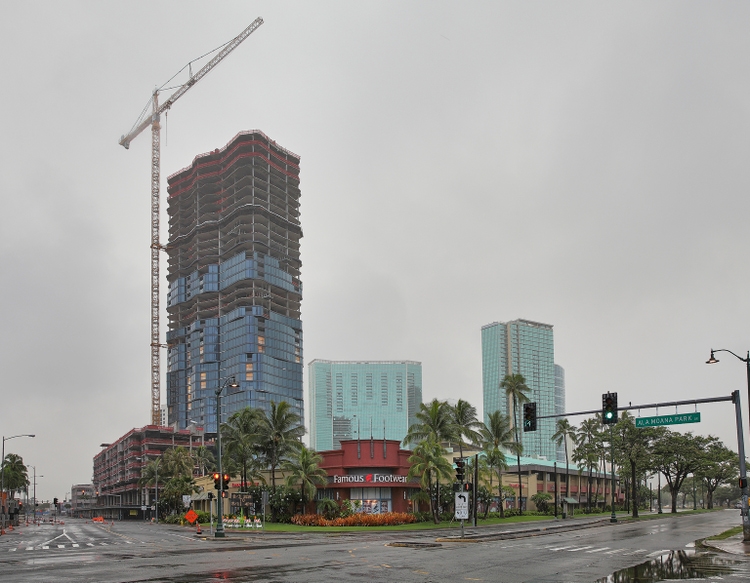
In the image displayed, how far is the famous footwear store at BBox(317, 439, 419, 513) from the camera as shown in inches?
3049

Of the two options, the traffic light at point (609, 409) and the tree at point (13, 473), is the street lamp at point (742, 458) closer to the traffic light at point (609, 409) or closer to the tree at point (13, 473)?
the traffic light at point (609, 409)

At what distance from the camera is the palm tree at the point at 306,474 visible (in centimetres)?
7525

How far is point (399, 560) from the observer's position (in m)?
29.7

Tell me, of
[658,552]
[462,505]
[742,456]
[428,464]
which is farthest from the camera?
[428,464]

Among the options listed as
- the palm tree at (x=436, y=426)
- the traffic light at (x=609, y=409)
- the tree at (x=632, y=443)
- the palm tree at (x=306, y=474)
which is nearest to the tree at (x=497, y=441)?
the palm tree at (x=436, y=426)

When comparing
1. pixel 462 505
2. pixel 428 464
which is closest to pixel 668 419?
pixel 462 505

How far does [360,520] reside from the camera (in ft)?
Result: 230

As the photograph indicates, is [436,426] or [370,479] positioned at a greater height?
[436,426]

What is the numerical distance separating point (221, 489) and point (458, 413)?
37.0 meters

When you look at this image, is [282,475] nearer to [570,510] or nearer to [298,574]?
[570,510]

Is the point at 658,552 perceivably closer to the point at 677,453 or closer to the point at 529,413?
the point at 529,413

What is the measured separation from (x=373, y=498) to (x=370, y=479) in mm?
2512

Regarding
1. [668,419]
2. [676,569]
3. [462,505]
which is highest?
[668,419]

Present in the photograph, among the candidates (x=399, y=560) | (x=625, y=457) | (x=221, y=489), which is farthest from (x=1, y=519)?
(x=625, y=457)
